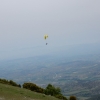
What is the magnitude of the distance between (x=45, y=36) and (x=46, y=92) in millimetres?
12881

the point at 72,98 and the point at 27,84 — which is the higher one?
the point at 27,84

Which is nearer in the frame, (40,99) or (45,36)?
(40,99)

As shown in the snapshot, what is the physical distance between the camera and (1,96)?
2767 centimetres

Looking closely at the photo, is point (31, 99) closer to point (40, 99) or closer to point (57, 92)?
point (40, 99)

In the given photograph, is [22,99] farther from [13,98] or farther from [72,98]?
[72,98]

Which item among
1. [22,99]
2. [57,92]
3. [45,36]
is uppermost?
[45,36]

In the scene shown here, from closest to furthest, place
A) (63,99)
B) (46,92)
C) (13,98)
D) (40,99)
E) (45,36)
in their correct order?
(13,98) → (40,99) → (45,36) → (63,99) → (46,92)

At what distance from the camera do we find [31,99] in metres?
28.9

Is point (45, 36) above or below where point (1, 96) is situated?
above

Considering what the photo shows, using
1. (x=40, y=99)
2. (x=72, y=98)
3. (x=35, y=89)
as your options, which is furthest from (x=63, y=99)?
(x=40, y=99)

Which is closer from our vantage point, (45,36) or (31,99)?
(31,99)

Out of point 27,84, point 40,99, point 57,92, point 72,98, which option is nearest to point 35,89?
point 27,84

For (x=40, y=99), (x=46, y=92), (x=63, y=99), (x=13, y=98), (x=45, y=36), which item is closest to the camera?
(x=13, y=98)

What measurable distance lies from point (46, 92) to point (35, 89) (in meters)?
2.20
